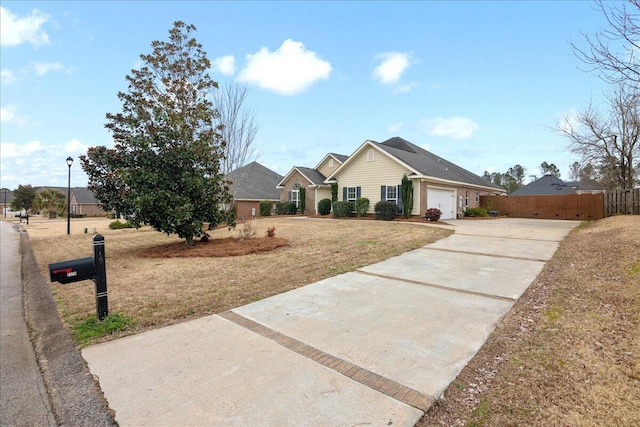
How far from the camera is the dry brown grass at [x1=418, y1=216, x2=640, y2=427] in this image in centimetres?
230

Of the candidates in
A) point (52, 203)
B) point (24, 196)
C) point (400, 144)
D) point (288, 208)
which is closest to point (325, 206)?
point (288, 208)

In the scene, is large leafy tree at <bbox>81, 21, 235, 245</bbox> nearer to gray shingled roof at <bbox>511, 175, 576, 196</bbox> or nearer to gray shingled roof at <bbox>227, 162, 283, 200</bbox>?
gray shingled roof at <bbox>227, 162, 283, 200</bbox>

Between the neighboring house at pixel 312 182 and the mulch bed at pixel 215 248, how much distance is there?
Answer: 1504 cm

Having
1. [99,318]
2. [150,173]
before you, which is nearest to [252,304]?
[99,318]

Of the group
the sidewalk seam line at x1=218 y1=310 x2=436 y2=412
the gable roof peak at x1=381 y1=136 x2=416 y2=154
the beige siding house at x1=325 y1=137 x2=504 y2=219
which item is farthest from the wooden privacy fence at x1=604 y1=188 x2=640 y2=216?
the sidewalk seam line at x1=218 y1=310 x2=436 y2=412

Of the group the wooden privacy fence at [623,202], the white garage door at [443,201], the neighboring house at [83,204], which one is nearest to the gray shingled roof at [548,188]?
the wooden privacy fence at [623,202]

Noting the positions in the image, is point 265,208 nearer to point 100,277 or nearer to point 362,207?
point 362,207

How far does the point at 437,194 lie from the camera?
21953 mm

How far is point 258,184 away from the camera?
3500 cm

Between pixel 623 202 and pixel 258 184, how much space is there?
29.5 meters

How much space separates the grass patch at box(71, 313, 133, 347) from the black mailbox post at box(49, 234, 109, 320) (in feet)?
0.39

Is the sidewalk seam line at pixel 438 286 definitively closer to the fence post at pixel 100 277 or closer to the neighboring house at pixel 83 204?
the fence post at pixel 100 277

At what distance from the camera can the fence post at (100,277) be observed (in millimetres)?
4164

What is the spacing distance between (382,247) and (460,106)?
41.5 feet
